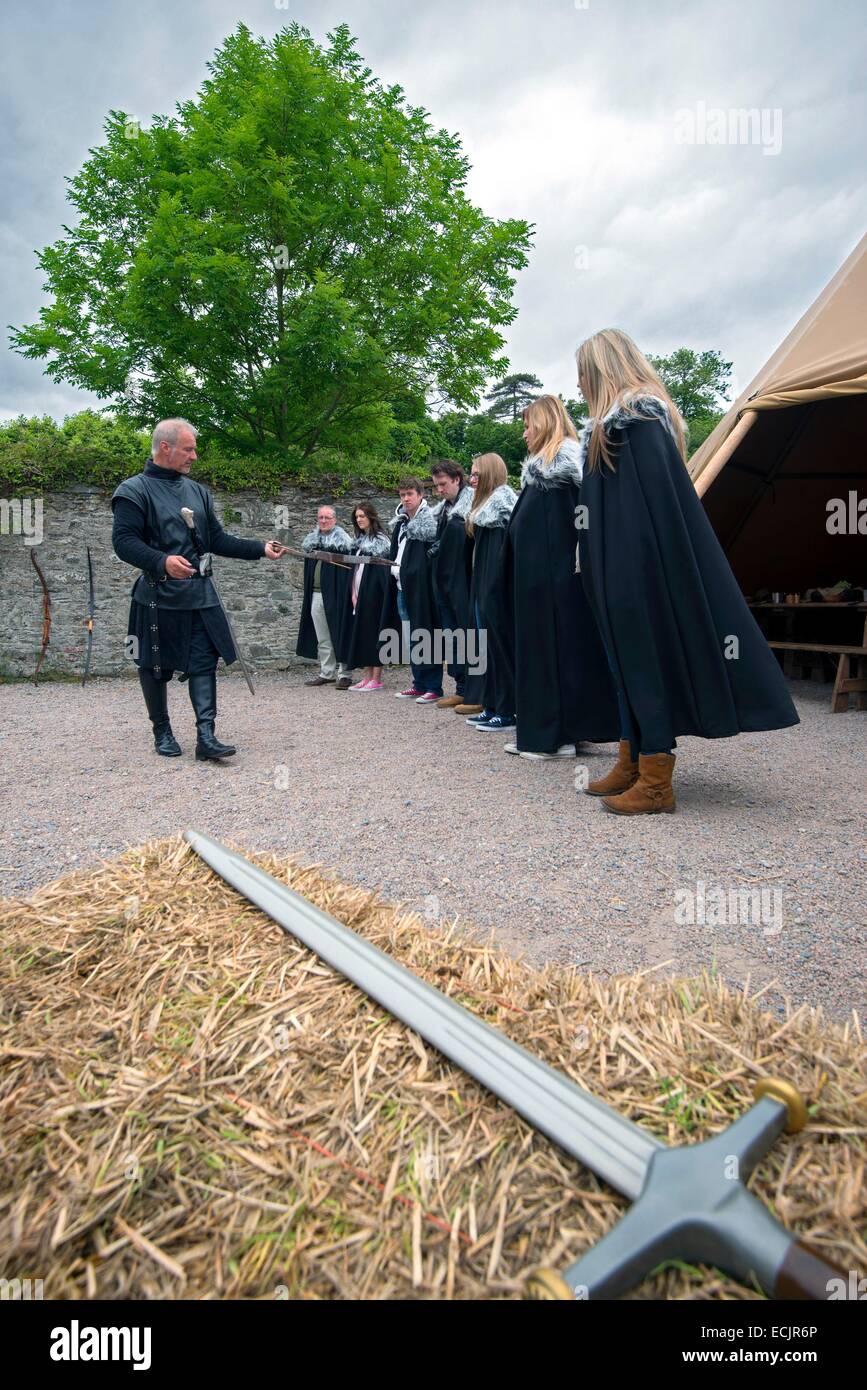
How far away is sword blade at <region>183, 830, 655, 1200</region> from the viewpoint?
0.87m

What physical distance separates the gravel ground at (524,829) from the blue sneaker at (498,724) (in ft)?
0.64

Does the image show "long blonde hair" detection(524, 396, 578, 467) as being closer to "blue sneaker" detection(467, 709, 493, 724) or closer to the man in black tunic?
the man in black tunic

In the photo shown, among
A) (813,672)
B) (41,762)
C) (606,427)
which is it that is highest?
(606,427)

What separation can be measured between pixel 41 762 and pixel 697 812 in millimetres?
4228

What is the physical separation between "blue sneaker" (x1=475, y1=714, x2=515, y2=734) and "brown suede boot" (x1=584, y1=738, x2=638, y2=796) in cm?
213

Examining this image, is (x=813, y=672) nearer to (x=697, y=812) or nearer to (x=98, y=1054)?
(x=697, y=812)

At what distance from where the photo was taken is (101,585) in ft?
33.3

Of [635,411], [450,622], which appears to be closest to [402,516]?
[450,622]

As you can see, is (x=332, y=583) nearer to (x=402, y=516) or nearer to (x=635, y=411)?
(x=402, y=516)

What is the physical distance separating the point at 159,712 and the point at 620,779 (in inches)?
124

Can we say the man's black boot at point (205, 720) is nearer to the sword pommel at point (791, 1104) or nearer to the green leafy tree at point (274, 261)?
the sword pommel at point (791, 1104)

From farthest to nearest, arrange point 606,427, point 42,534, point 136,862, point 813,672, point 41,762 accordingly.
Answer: point 42,534 → point 813,672 → point 41,762 → point 606,427 → point 136,862

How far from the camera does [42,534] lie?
9.97 metres

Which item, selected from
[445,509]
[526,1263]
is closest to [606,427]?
[526,1263]
